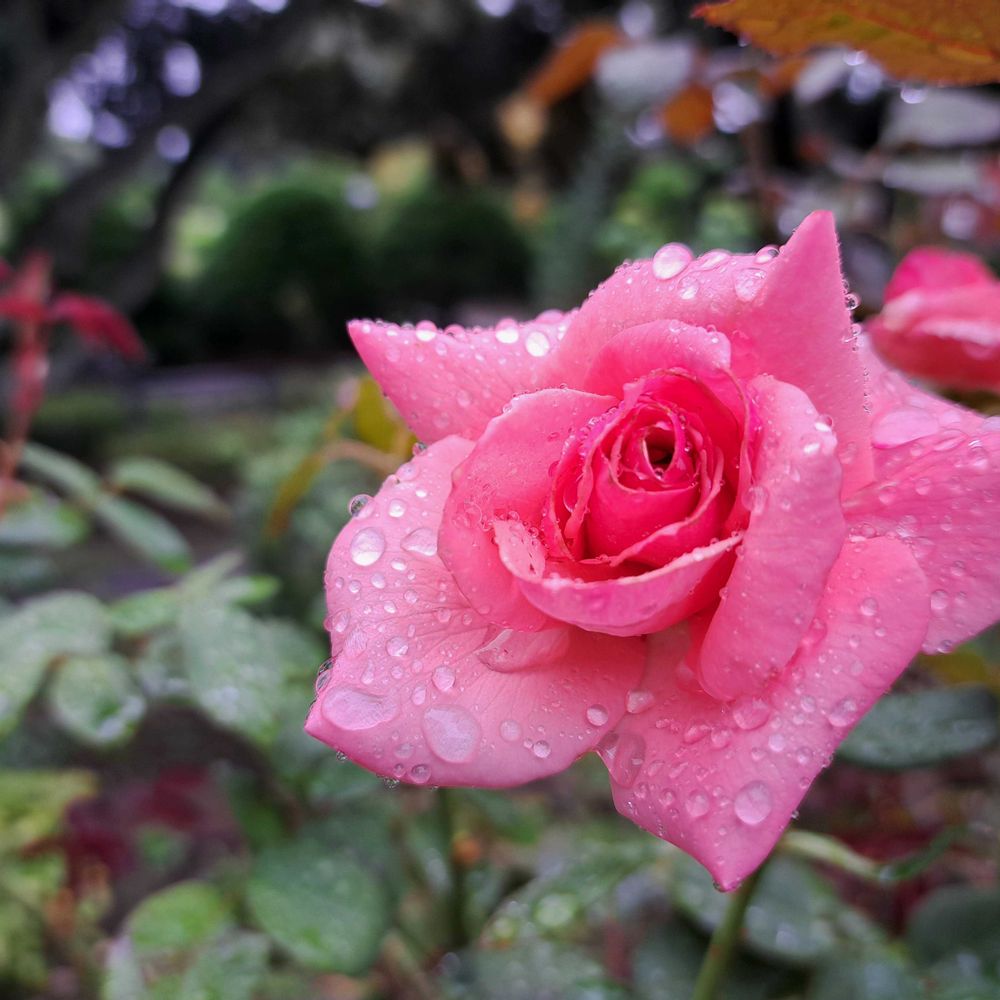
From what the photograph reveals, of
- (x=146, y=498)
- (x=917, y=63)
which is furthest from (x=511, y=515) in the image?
(x=146, y=498)

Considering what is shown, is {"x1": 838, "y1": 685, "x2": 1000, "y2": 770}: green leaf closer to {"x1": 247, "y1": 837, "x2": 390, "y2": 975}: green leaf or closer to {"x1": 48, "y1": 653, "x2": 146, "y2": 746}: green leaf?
{"x1": 247, "y1": 837, "x2": 390, "y2": 975}: green leaf

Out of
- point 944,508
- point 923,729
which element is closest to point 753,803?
point 944,508

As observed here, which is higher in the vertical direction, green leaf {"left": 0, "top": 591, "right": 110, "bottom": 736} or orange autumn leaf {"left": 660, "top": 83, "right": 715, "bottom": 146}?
orange autumn leaf {"left": 660, "top": 83, "right": 715, "bottom": 146}

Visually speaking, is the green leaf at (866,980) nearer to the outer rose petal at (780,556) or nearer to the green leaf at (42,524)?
the outer rose petal at (780,556)

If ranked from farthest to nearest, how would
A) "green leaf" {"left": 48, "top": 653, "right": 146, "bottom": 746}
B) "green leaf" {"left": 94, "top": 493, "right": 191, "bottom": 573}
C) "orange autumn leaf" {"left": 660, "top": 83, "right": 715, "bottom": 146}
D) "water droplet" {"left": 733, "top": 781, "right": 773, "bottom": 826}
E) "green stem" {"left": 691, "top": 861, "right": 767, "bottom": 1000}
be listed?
1. "orange autumn leaf" {"left": 660, "top": 83, "right": 715, "bottom": 146}
2. "green leaf" {"left": 94, "top": 493, "right": 191, "bottom": 573}
3. "green leaf" {"left": 48, "top": 653, "right": 146, "bottom": 746}
4. "green stem" {"left": 691, "top": 861, "right": 767, "bottom": 1000}
5. "water droplet" {"left": 733, "top": 781, "right": 773, "bottom": 826}

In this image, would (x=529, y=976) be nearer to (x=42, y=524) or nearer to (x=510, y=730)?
(x=510, y=730)

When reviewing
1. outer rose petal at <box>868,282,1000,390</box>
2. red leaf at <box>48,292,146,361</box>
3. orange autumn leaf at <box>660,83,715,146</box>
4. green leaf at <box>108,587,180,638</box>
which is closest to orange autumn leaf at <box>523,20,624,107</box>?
orange autumn leaf at <box>660,83,715,146</box>

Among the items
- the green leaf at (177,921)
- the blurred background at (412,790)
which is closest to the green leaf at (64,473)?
the blurred background at (412,790)
